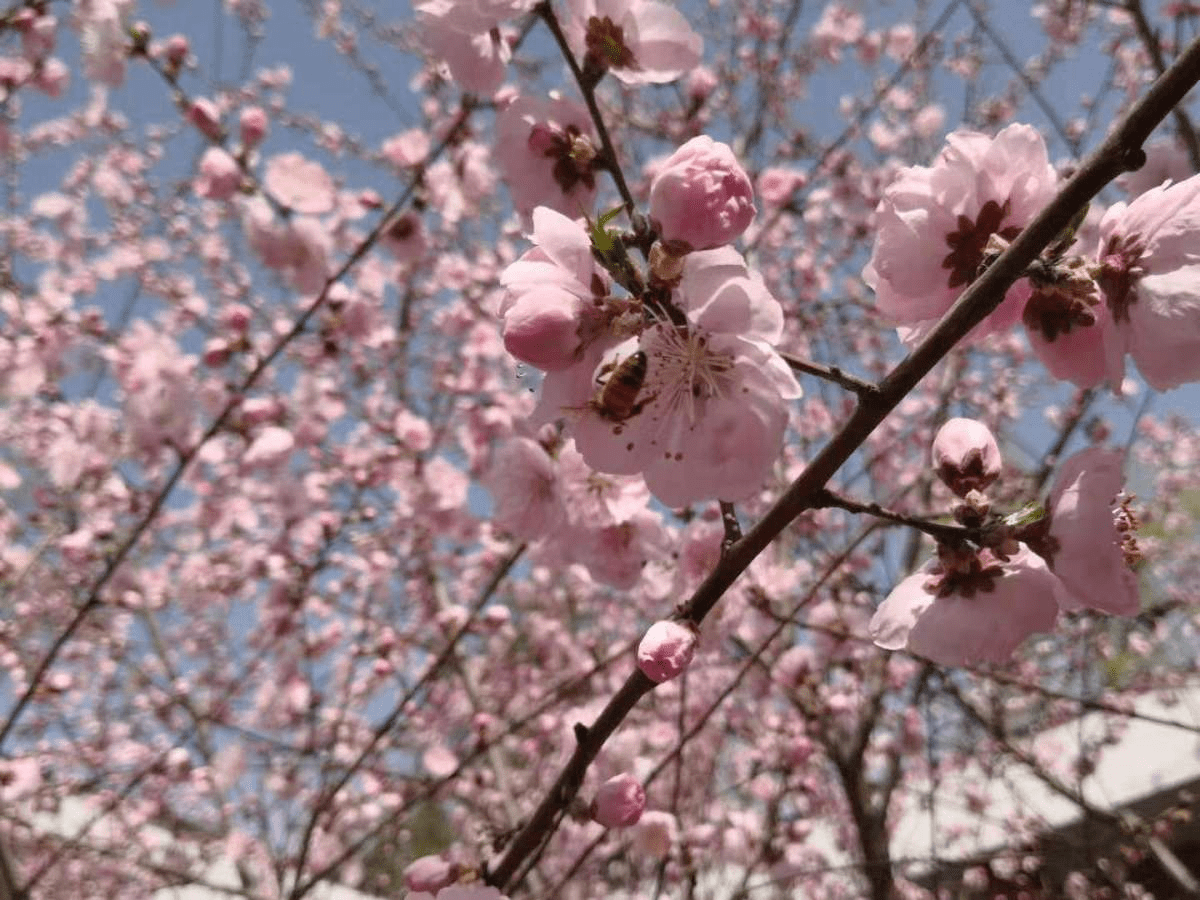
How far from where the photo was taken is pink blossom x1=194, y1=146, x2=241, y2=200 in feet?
8.71

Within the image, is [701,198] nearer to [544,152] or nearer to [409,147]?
[544,152]

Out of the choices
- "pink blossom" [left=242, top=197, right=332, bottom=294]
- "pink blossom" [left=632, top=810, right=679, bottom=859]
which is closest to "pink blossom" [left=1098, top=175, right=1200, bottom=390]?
"pink blossom" [left=632, top=810, right=679, bottom=859]

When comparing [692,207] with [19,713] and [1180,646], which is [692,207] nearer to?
[19,713]

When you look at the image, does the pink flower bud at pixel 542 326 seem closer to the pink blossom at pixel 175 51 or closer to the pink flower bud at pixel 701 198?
the pink flower bud at pixel 701 198

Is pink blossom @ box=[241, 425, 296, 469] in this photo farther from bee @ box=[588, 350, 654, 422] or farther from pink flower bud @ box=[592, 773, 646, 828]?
bee @ box=[588, 350, 654, 422]

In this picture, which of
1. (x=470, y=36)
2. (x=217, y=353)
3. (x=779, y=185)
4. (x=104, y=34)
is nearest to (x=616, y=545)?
(x=470, y=36)

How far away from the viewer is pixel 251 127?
8.81 feet

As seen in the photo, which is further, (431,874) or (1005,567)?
(431,874)

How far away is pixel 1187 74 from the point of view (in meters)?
0.75

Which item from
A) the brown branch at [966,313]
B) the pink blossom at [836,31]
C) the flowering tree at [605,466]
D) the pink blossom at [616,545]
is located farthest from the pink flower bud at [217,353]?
the pink blossom at [836,31]

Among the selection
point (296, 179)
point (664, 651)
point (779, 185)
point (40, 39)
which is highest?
point (40, 39)

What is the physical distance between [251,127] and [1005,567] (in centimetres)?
261

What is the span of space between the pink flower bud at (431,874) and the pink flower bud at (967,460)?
945 millimetres

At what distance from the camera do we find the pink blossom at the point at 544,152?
1.38 metres
